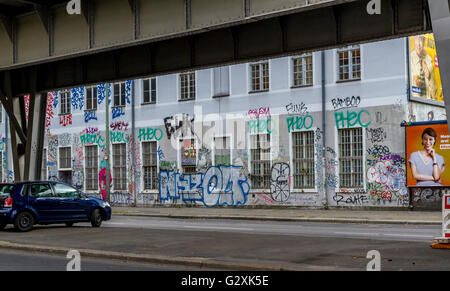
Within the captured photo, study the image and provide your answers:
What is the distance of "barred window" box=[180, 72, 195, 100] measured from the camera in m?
35.7

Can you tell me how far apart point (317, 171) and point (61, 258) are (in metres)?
19.1

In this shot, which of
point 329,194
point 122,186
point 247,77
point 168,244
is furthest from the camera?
point 122,186

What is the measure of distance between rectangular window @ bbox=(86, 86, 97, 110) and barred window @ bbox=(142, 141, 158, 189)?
481 cm

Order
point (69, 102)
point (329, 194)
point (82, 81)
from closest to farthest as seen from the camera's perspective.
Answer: point (82, 81)
point (329, 194)
point (69, 102)

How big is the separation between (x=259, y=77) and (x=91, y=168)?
12809mm

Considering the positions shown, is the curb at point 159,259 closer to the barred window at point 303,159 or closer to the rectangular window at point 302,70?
the barred window at point 303,159

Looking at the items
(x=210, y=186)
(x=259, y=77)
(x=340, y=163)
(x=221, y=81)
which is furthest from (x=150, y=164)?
(x=340, y=163)

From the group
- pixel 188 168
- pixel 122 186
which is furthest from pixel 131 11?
pixel 122 186

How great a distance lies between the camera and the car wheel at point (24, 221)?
18859mm

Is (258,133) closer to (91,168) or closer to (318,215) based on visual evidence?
(318,215)

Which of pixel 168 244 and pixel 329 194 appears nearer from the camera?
pixel 168 244

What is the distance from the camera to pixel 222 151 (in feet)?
112
